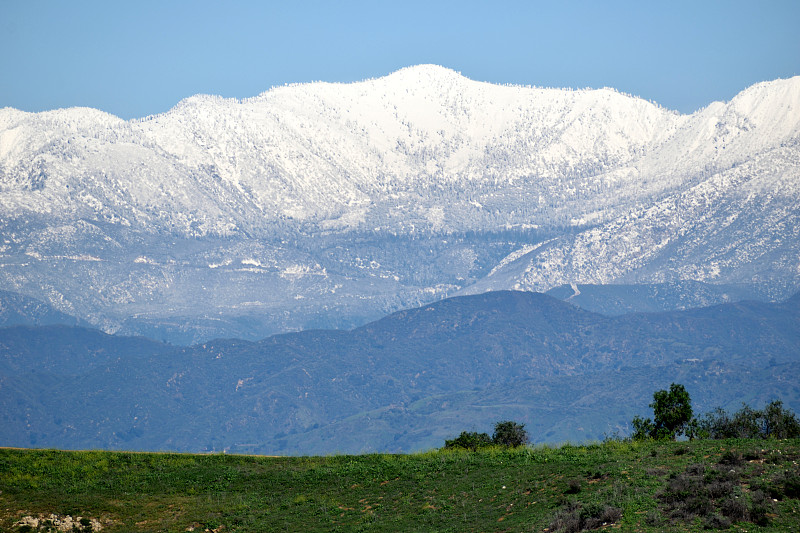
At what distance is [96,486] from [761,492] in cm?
4604

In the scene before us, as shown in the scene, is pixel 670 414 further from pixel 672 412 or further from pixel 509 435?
pixel 509 435

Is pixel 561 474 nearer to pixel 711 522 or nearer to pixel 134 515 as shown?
pixel 711 522

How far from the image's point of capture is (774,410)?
412 ft

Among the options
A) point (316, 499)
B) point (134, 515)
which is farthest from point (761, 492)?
point (134, 515)

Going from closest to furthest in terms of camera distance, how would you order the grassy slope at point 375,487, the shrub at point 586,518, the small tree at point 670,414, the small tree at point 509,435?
the shrub at point 586,518
the grassy slope at point 375,487
the small tree at point 670,414
the small tree at point 509,435

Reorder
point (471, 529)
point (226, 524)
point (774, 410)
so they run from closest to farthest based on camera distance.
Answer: point (471, 529) < point (226, 524) < point (774, 410)

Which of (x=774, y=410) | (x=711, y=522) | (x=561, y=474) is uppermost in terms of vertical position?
(x=774, y=410)

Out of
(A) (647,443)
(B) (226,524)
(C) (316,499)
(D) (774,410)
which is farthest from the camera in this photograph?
(D) (774,410)

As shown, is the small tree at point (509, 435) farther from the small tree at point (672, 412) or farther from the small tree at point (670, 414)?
the small tree at point (672, 412)

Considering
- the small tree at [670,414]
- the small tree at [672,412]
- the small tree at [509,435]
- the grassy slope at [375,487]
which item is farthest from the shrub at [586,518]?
the small tree at [509,435]

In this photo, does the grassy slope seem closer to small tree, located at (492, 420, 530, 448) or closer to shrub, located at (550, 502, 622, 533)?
shrub, located at (550, 502, 622, 533)

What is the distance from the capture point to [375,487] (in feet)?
244

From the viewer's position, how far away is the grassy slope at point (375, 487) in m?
62.4

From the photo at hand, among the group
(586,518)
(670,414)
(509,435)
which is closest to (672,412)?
(670,414)
